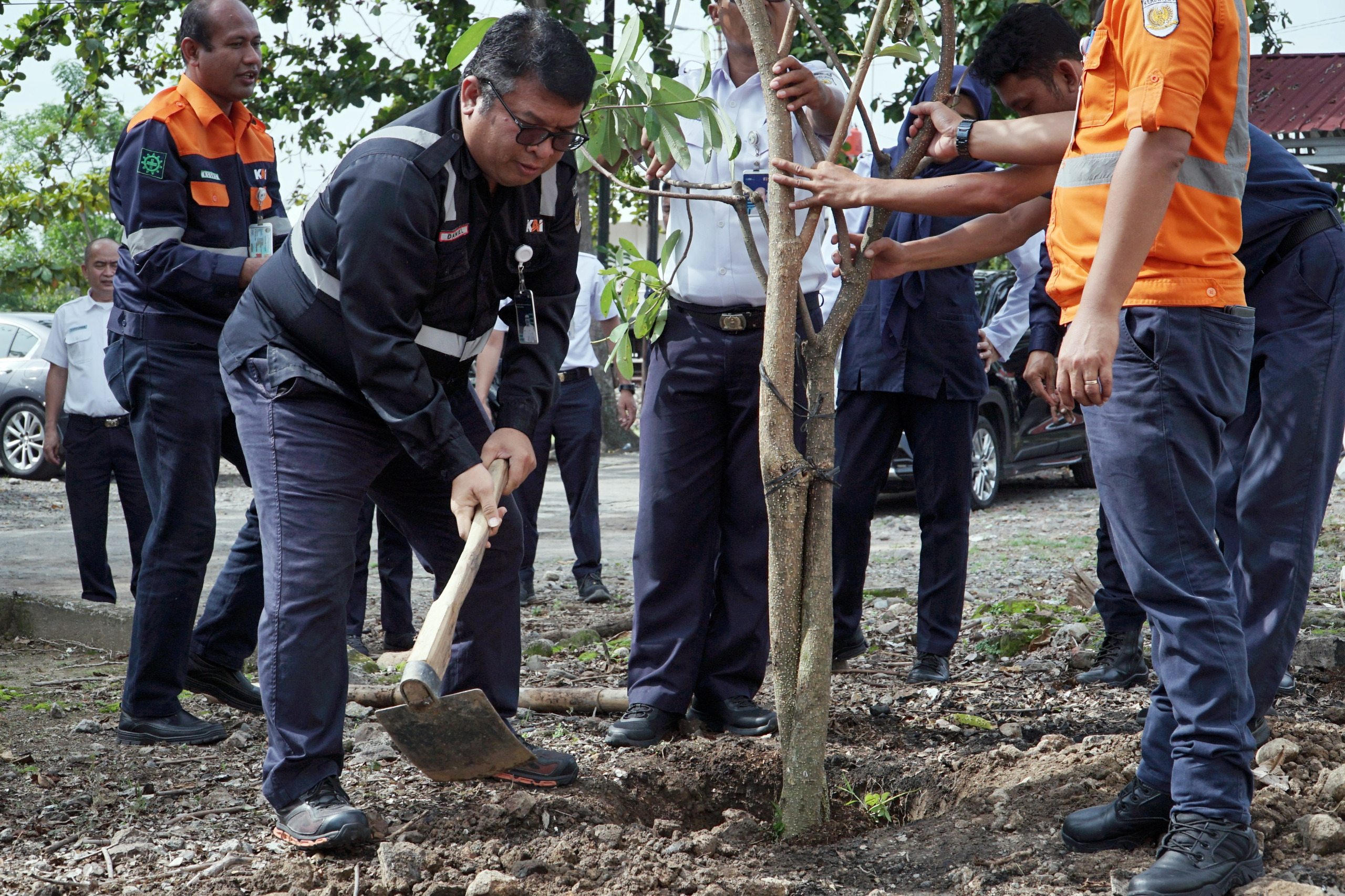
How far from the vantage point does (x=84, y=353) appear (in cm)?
699

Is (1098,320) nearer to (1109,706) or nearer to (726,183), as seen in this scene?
(726,183)

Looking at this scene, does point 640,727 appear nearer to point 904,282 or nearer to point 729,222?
point 729,222

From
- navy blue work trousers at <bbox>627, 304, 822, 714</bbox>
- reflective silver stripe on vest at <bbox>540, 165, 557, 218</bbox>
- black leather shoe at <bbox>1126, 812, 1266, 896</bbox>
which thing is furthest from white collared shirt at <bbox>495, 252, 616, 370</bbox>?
black leather shoe at <bbox>1126, 812, 1266, 896</bbox>

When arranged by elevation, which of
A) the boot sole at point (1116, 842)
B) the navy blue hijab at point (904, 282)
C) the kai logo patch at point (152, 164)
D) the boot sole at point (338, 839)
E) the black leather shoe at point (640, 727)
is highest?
the kai logo patch at point (152, 164)

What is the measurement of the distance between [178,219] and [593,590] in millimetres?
3321

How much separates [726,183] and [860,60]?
3.51 feet

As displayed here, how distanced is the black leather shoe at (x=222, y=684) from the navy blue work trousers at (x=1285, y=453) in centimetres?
304

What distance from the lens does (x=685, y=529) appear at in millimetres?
3566

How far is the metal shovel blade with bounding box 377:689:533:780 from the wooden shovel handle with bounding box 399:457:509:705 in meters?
0.05

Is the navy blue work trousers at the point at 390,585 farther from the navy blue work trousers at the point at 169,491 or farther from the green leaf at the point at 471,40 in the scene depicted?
the green leaf at the point at 471,40

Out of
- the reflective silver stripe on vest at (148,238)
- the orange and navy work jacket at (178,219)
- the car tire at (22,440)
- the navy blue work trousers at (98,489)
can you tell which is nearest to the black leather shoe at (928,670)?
the orange and navy work jacket at (178,219)

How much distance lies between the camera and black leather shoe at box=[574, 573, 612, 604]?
631 cm

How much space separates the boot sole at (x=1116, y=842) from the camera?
2443mm

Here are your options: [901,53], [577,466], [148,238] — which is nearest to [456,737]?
[901,53]
